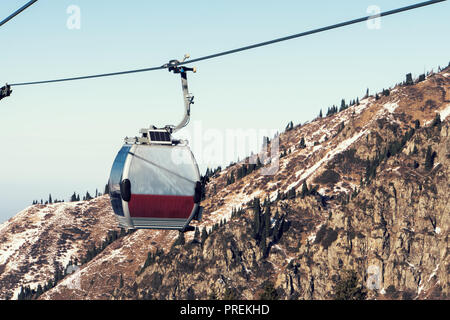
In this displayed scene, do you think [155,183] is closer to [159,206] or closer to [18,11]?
[159,206]

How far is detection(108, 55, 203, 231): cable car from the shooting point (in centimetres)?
4416

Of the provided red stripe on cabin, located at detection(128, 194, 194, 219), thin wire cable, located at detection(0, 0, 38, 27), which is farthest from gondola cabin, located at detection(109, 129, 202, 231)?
thin wire cable, located at detection(0, 0, 38, 27)

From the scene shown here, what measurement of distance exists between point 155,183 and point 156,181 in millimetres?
136

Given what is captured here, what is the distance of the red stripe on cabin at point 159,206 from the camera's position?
146 ft

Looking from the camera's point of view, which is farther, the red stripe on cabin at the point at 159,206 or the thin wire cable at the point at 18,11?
the red stripe on cabin at the point at 159,206

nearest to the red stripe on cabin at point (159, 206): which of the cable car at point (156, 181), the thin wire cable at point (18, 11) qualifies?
the cable car at point (156, 181)

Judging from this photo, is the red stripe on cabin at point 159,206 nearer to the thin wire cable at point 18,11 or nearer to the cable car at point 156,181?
the cable car at point 156,181

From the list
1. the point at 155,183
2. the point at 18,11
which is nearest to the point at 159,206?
the point at 155,183

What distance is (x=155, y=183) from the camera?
44.4 meters

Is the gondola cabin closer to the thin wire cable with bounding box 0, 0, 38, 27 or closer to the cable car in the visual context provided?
the cable car

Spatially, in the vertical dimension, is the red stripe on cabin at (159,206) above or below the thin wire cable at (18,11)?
below
